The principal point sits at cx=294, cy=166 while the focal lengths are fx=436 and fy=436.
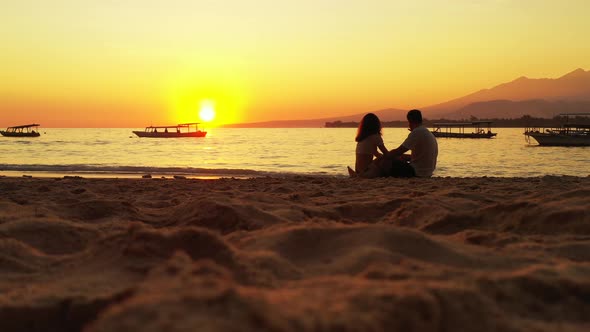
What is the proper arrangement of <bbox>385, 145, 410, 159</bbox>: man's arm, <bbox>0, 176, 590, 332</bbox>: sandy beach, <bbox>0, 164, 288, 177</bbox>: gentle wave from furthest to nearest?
<bbox>0, 164, 288, 177</bbox>: gentle wave → <bbox>385, 145, 410, 159</bbox>: man's arm → <bbox>0, 176, 590, 332</bbox>: sandy beach

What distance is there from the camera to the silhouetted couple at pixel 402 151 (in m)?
6.79

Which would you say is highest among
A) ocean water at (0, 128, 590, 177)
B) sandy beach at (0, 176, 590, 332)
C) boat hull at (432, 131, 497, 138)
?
boat hull at (432, 131, 497, 138)

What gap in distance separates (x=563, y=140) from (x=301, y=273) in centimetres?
3461

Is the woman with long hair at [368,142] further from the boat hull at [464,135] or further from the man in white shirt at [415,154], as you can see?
the boat hull at [464,135]

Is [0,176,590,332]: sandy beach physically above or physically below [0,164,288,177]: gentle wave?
above

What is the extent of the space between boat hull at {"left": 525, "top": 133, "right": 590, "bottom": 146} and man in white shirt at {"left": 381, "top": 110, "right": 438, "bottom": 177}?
28.3 meters

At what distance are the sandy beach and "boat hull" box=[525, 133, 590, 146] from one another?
31766 mm

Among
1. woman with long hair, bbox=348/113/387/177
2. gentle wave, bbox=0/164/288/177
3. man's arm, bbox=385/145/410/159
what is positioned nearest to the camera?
man's arm, bbox=385/145/410/159

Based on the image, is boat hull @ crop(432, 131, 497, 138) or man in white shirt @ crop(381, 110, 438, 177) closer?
man in white shirt @ crop(381, 110, 438, 177)

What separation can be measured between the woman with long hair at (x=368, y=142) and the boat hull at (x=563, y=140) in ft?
93.6

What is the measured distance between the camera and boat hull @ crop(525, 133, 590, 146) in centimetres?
2973

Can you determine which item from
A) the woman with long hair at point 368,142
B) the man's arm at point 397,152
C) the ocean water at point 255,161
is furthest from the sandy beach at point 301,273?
the ocean water at point 255,161

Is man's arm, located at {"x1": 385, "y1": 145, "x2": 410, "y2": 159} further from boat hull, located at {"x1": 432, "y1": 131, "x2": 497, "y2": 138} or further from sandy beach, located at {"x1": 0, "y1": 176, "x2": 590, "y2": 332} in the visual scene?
boat hull, located at {"x1": 432, "y1": 131, "x2": 497, "y2": 138}

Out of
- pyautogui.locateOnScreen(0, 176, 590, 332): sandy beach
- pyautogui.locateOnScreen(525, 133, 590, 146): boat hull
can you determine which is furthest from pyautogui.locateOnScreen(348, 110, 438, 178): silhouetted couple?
pyautogui.locateOnScreen(525, 133, 590, 146): boat hull
